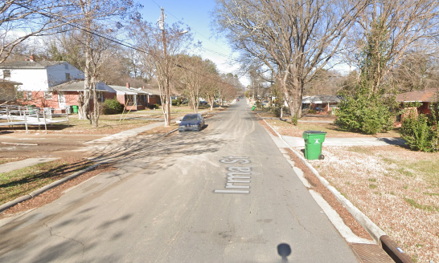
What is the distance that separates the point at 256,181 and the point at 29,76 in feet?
119

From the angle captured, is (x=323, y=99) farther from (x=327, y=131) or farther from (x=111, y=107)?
(x=111, y=107)

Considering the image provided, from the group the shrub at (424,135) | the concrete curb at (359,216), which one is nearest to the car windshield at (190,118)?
the concrete curb at (359,216)

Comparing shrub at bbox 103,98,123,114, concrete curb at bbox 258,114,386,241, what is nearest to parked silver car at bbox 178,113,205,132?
concrete curb at bbox 258,114,386,241

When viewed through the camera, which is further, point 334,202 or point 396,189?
point 396,189

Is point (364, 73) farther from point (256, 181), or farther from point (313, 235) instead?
point (313, 235)

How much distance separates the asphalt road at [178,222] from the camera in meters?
3.55

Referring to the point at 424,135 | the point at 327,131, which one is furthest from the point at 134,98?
the point at 424,135

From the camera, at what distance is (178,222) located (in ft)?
14.6

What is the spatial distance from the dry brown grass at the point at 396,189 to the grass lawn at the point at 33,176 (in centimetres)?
775

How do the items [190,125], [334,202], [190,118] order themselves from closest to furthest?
[334,202] → [190,125] → [190,118]

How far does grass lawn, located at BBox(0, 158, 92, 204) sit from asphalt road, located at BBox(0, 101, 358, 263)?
1020 mm

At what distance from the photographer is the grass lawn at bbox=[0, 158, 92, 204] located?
A: 5750 millimetres

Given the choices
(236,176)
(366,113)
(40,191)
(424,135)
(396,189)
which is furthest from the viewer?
(366,113)

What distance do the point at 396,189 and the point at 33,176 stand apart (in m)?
9.87
